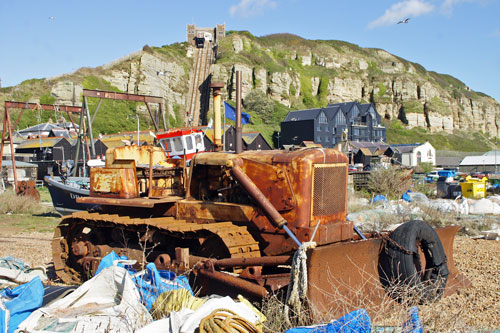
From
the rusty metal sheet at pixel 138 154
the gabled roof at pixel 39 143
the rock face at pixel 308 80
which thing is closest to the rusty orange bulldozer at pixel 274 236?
the rusty metal sheet at pixel 138 154

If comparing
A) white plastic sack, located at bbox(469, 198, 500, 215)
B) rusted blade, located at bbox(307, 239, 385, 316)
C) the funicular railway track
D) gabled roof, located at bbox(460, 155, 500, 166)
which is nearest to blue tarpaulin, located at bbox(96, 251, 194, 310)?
rusted blade, located at bbox(307, 239, 385, 316)

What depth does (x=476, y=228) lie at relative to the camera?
1368cm

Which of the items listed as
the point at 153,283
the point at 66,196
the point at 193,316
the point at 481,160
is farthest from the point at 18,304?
the point at 481,160

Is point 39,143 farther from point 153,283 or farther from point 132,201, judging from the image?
point 153,283

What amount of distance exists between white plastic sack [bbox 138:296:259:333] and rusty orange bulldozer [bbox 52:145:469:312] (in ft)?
1.70

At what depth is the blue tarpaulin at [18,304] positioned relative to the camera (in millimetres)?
4762

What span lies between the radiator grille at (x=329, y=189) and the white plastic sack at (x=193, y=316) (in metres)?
1.79

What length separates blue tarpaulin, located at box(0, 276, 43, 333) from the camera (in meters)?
4.76

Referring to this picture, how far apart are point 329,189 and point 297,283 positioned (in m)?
1.69

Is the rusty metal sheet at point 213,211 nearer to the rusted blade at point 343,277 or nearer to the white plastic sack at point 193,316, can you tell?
the rusted blade at point 343,277

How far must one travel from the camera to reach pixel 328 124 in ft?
220

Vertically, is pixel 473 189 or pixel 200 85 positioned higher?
pixel 200 85

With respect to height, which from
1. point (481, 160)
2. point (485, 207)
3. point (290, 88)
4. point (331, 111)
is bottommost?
point (485, 207)

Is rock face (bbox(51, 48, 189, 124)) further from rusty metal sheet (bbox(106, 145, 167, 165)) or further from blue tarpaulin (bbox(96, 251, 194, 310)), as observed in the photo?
blue tarpaulin (bbox(96, 251, 194, 310))
